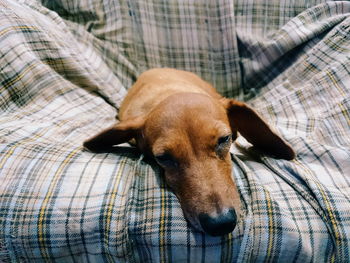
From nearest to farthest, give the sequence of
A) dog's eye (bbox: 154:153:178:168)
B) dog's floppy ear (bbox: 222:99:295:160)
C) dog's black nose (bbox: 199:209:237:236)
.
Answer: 1. dog's black nose (bbox: 199:209:237:236)
2. dog's eye (bbox: 154:153:178:168)
3. dog's floppy ear (bbox: 222:99:295:160)

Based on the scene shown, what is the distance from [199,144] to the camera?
1.65 m

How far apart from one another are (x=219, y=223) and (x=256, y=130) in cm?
75

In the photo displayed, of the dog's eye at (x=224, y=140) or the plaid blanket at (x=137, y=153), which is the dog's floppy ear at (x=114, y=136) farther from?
the dog's eye at (x=224, y=140)

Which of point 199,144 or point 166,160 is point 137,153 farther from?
point 199,144

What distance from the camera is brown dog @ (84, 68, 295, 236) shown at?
1.43 meters

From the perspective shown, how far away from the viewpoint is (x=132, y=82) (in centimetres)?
328

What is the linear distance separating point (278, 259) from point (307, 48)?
6.03ft

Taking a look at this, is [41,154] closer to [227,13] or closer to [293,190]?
[293,190]

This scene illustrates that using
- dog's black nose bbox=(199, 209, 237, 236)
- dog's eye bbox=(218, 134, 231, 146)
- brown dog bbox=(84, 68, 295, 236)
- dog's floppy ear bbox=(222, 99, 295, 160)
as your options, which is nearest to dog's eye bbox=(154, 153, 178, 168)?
brown dog bbox=(84, 68, 295, 236)

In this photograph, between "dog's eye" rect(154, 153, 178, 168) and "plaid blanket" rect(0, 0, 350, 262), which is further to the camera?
"dog's eye" rect(154, 153, 178, 168)

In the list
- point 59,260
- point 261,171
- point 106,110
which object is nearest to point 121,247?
point 59,260

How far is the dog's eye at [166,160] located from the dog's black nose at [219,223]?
389 millimetres

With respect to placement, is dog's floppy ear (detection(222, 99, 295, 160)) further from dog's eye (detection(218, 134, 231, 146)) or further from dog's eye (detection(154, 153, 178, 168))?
dog's eye (detection(154, 153, 178, 168))

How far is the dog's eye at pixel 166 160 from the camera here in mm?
1683
